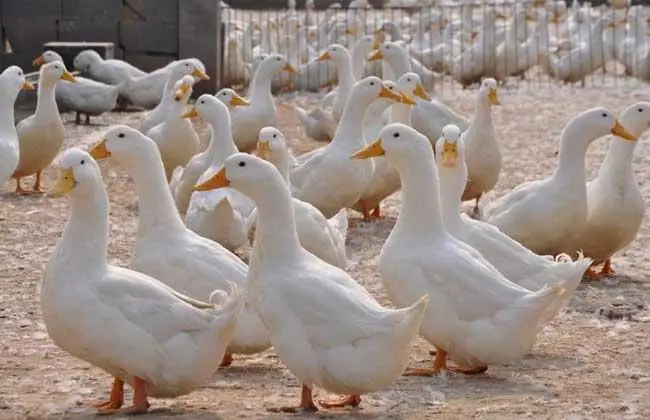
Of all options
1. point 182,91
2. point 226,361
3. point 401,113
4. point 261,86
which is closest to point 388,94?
point 401,113

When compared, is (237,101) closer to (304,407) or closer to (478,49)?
(304,407)

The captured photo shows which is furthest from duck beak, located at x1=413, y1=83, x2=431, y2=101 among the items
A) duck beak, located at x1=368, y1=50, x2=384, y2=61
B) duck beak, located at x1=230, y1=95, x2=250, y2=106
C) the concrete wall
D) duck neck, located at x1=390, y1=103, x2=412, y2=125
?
the concrete wall

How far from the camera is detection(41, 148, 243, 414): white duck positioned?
5.68m

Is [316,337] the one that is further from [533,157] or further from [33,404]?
[533,157]

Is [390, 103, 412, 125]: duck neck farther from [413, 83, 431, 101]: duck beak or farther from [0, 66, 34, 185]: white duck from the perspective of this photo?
[0, 66, 34, 185]: white duck

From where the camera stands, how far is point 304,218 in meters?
7.93

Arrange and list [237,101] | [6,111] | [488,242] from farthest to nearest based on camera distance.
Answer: [237,101] < [6,111] < [488,242]

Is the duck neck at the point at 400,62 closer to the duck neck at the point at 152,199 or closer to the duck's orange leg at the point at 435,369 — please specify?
the duck neck at the point at 152,199

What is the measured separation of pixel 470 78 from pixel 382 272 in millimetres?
12462

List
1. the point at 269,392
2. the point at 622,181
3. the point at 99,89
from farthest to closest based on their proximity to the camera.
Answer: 1. the point at 99,89
2. the point at 622,181
3. the point at 269,392

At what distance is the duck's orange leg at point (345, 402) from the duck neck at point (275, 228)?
0.59 meters

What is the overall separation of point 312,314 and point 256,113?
257 inches

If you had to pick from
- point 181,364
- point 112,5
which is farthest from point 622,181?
point 112,5

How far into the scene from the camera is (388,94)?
991 cm
